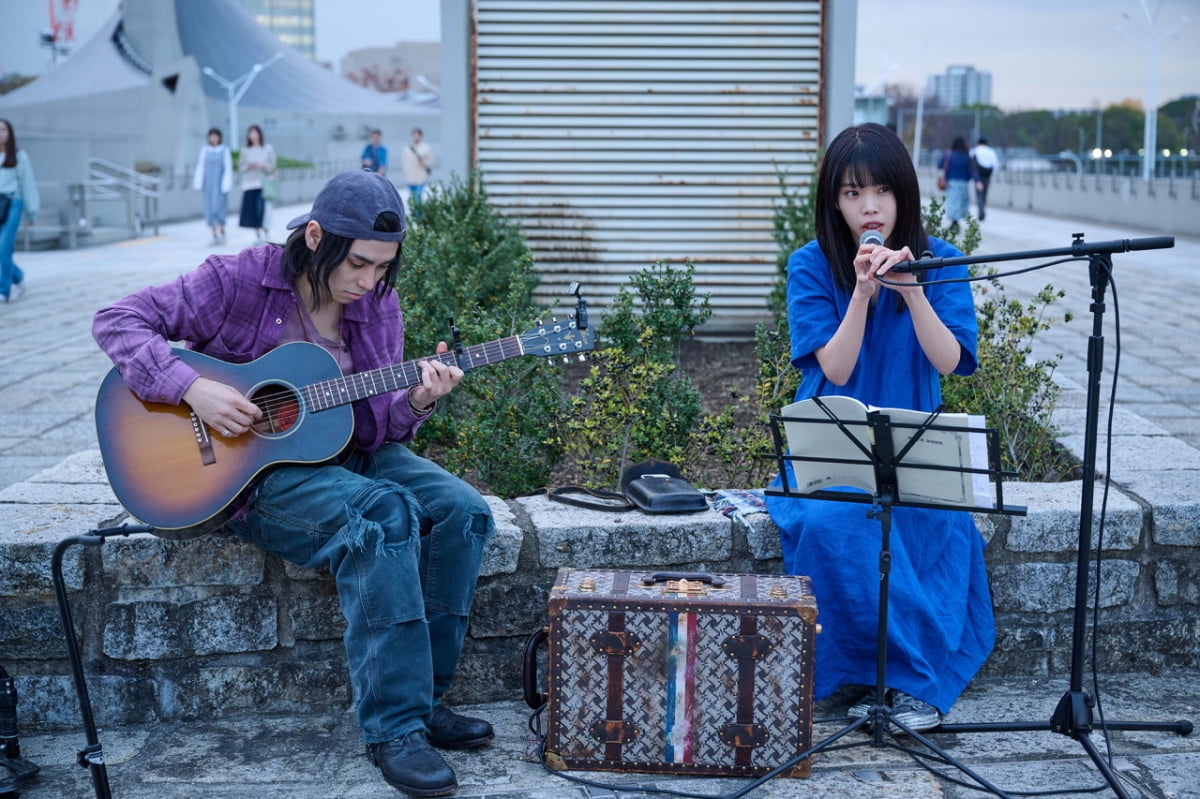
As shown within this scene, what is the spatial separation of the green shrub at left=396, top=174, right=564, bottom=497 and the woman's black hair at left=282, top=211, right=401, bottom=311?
1.06m

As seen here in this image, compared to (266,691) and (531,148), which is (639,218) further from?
(266,691)

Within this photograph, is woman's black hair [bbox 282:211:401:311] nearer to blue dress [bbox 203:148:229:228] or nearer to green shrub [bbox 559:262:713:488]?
green shrub [bbox 559:262:713:488]

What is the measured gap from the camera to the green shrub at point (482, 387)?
438 cm

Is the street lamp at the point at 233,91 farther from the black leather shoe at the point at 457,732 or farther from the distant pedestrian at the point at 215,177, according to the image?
the black leather shoe at the point at 457,732

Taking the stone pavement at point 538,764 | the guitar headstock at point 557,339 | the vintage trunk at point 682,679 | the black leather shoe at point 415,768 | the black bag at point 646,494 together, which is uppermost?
the guitar headstock at point 557,339

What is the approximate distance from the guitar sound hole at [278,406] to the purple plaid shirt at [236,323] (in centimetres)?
14

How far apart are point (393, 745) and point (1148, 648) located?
2.37 meters

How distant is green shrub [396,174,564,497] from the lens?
14.4 ft

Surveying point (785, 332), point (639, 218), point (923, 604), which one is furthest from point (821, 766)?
point (639, 218)

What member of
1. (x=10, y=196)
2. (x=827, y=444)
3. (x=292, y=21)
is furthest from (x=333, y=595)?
(x=292, y=21)

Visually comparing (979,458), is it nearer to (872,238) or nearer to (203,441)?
(872,238)

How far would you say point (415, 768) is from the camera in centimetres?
298

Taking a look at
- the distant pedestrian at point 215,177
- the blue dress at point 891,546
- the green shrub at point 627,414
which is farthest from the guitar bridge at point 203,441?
the distant pedestrian at point 215,177

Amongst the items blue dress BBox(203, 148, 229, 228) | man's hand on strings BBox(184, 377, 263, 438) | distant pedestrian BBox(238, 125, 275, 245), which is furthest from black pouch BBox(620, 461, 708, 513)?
blue dress BBox(203, 148, 229, 228)
